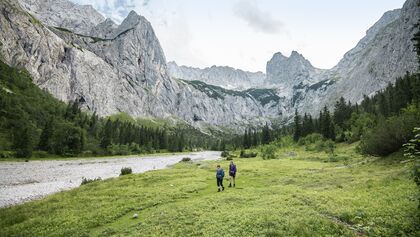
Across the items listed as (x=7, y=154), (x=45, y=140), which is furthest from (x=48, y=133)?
(x=7, y=154)

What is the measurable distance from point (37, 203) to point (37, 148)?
350ft

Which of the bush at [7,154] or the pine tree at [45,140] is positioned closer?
the bush at [7,154]

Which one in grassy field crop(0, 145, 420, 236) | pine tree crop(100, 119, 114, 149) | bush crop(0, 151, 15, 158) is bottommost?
grassy field crop(0, 145, 420, 236)

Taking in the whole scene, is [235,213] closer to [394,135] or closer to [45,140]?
[394,135]

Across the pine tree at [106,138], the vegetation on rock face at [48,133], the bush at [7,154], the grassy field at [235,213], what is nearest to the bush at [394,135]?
the grassy field at [235,213]

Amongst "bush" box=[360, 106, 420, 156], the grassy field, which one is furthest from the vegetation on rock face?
"bush" box=[360, 106, 420, 156]

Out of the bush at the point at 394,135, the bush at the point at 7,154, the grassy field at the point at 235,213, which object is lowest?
the grassy field at the point at 235,213

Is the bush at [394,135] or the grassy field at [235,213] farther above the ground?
the bush at [394,135]

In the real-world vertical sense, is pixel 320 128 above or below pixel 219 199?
above

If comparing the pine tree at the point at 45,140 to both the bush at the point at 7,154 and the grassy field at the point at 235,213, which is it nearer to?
the bush at the point at 7,154

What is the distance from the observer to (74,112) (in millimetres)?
194000

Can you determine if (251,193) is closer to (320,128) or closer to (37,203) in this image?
(37,203)

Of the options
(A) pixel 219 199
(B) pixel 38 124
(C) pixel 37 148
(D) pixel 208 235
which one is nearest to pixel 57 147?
(C) pixel 37 148

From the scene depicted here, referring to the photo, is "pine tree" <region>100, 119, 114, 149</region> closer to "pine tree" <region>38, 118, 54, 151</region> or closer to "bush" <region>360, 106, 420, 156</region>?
"pine tree" <region>38, 118, 54, 151</region>
